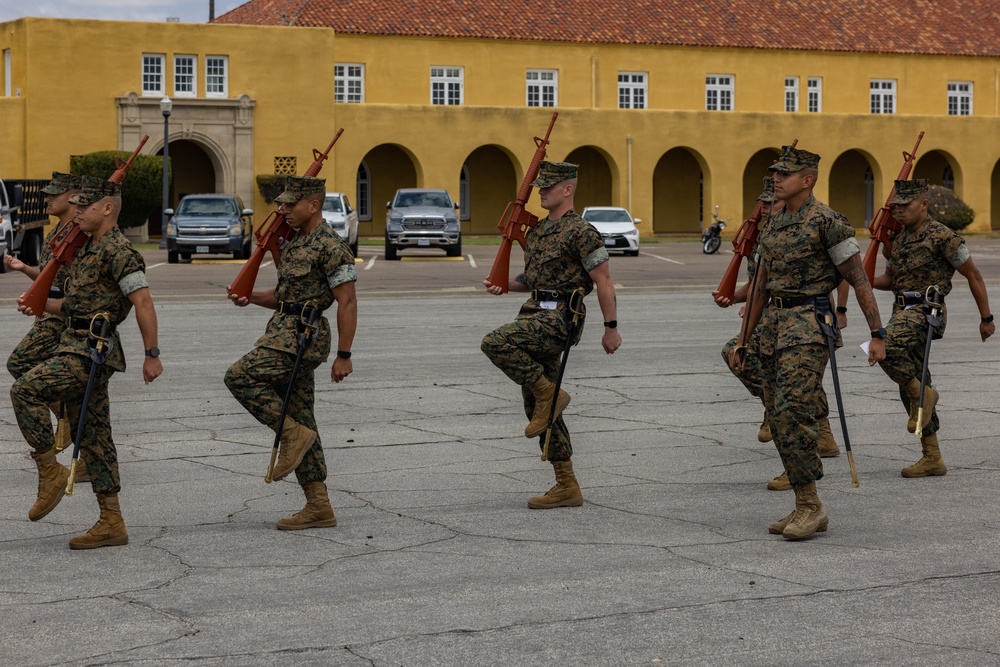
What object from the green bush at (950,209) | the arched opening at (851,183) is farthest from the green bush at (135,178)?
the arched opening at (851,183)

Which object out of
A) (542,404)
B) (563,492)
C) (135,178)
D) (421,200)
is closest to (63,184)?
(542,404)

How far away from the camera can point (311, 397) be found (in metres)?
8.05

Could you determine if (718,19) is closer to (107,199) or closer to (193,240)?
(193,240)

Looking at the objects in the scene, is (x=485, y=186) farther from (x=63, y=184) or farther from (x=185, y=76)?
(x=63, y=184)

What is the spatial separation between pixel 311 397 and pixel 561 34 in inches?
1853

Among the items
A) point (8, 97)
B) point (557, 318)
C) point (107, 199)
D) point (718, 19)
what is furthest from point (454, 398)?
point (718, 19)

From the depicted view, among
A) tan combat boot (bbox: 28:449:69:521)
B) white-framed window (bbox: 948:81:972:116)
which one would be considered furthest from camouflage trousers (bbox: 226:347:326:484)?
white-framed window (bbox: 948:81:972:116)

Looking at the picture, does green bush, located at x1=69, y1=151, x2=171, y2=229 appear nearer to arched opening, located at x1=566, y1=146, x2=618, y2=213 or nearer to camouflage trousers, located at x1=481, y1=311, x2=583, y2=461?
arched opening, located at x1=566, y1=146, x2=618, y2=213

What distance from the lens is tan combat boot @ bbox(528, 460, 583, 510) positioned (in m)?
8.46

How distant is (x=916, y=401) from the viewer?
31.6 feet

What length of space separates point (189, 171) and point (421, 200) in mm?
13781

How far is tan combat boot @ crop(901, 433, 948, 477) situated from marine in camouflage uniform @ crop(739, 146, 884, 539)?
1.46 meters

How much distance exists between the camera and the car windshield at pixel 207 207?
119 feet

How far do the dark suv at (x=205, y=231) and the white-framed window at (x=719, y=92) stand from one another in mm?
24792
